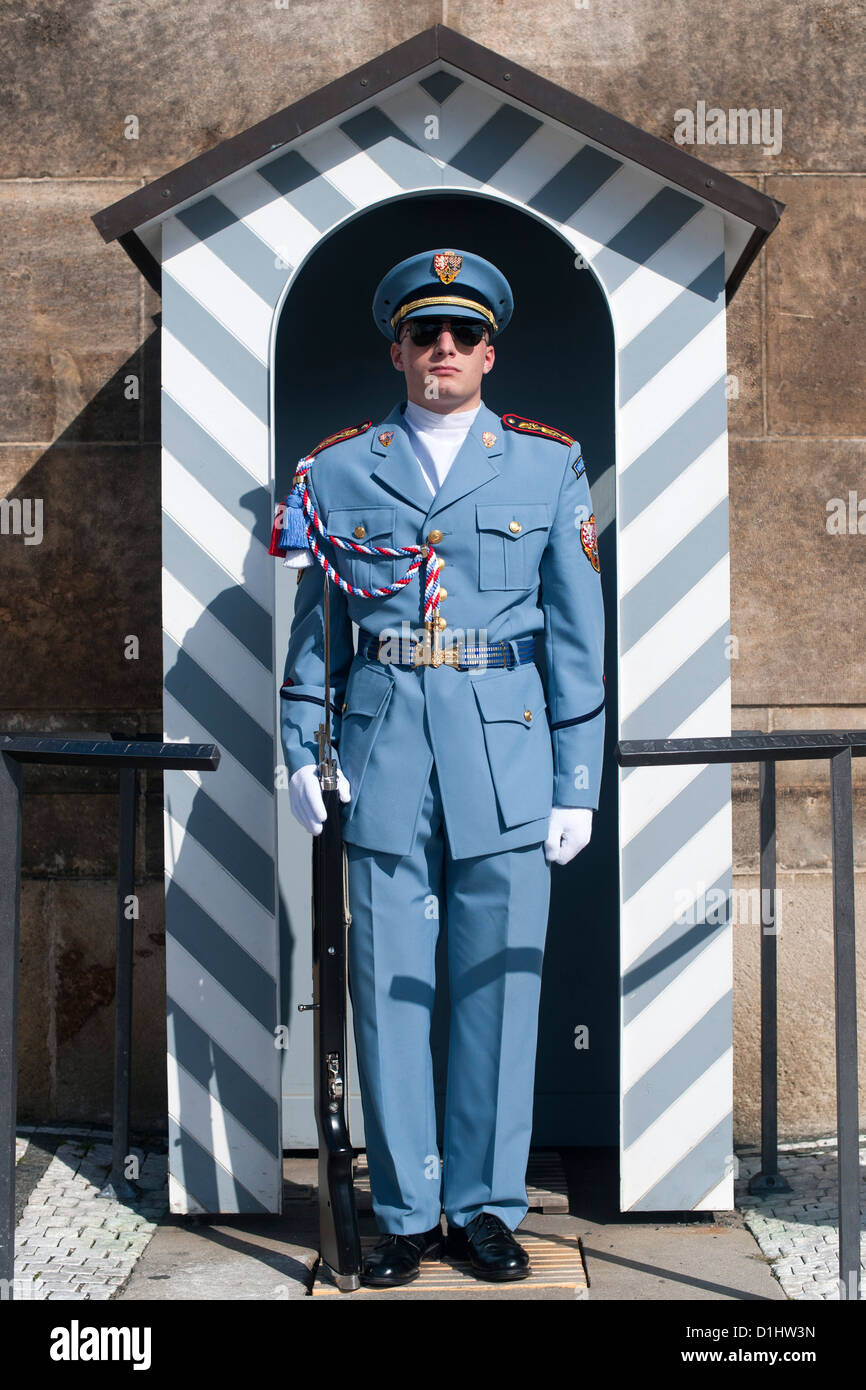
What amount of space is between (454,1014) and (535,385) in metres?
1.80

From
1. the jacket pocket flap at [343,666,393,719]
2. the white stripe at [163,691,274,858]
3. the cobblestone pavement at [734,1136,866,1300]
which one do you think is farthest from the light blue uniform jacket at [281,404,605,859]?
the cobblestone pavement at [734,1136,866,1300]

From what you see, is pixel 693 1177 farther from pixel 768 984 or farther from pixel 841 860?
pixel 841 860

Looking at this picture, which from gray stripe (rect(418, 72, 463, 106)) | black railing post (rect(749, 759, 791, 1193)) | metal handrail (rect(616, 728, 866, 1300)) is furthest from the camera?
black railing post (rect(749, 759, 791, 1193))

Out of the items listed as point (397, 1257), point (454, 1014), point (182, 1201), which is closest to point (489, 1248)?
point (397, 1257)

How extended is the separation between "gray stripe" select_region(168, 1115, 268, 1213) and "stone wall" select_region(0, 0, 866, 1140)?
0.91 m

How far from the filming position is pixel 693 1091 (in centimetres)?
354

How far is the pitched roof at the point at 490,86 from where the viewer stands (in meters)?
3.39

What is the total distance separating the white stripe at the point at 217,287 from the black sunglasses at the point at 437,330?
466 millimetres

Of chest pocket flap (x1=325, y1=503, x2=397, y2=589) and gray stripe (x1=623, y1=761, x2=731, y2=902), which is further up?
chest pocket flap (x1=325, y1=503, x2=397, y2=589)

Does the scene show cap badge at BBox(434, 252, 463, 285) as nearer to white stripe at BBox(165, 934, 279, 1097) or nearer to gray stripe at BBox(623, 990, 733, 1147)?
white stripe at BBox(165, 934, 279, 1097)

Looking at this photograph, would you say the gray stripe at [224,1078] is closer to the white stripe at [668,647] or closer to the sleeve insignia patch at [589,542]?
the white stripe at [668,647]

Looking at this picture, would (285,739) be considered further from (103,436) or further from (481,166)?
(103,436)

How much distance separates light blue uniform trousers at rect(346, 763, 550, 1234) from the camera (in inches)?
126
